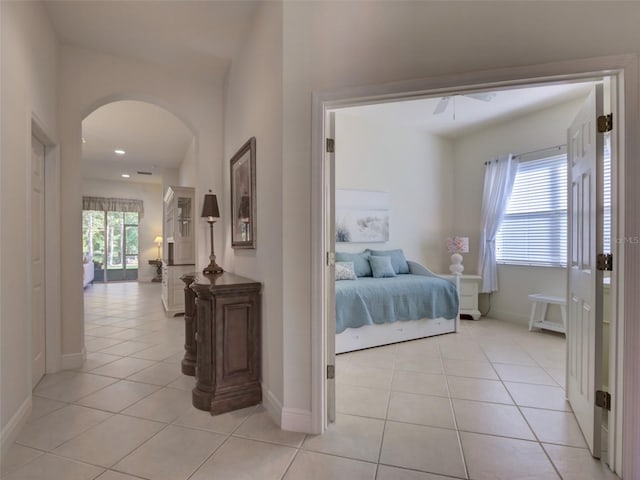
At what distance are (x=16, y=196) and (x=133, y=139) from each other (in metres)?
4.26

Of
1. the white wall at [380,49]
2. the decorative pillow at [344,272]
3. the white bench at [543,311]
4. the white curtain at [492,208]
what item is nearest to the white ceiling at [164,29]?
the white wall at [380,49]

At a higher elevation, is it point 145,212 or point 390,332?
point 145,212

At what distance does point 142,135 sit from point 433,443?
601 cm

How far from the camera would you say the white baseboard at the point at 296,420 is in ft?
6.75

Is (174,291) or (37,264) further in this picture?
(174,291)

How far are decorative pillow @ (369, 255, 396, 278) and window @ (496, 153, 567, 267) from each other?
1903 millimetres

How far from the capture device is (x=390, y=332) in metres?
3.93

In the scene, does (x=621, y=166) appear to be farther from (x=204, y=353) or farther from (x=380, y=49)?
(x=204, y=353)

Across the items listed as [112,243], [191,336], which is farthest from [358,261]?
[112,243]

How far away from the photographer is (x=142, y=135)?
564cm

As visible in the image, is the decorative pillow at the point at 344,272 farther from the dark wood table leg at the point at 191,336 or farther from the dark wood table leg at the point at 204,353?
the dark wood table leg at the point at 204,353

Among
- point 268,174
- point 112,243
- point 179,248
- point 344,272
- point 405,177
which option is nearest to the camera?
point 268,174

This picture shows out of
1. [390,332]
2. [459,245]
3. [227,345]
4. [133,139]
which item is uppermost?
[133,139]

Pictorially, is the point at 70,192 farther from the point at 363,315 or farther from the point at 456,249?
the point at 456,249
